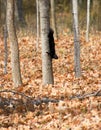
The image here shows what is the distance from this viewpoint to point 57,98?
835 centimetres

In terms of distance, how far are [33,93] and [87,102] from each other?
1.97 m

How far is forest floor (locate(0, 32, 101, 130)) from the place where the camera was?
671 cm

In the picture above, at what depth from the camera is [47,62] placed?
31.5 feet

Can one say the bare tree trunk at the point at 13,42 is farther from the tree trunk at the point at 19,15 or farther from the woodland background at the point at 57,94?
the tree trunk at the point at 19,15

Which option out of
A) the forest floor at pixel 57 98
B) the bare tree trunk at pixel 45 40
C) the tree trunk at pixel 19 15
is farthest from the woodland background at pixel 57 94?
the tree trunk at pixel 19 15

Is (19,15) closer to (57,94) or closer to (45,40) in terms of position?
(45,40)

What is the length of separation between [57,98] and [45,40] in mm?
1772

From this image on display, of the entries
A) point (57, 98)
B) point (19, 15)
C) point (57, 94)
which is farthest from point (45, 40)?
point (19, 15)

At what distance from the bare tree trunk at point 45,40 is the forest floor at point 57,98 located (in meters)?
0.28

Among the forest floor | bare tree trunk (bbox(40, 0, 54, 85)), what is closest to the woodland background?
the forest floor

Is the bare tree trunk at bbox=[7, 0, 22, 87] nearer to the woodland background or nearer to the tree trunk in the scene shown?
the woodland background

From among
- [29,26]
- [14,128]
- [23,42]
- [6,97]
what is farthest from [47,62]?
[29,26]

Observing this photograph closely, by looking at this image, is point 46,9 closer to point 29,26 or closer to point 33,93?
point 33,93

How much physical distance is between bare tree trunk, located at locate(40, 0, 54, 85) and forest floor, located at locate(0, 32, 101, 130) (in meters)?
0.28
